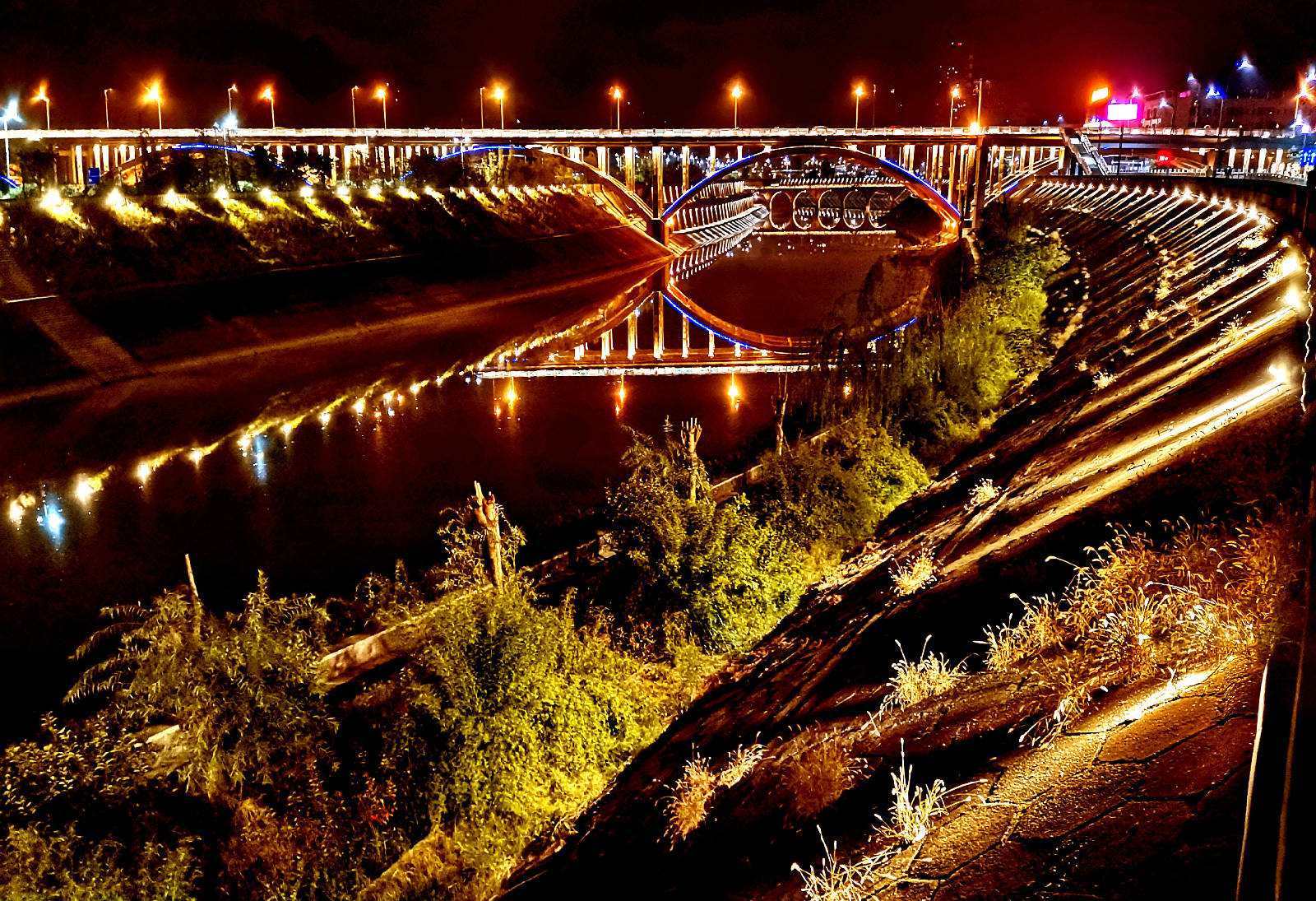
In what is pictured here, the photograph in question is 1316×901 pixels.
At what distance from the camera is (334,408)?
22.6m

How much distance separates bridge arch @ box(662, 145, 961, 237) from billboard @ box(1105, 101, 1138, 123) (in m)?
46.3

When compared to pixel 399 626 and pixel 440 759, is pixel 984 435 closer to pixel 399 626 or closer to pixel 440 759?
pixel 399 626

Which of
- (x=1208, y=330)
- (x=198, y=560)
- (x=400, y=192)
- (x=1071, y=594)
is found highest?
(x=400, y=192)

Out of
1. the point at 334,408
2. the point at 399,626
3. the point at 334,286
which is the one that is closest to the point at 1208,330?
the point at 399,626

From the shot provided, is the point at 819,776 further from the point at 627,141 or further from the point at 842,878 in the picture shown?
the point at 627,141

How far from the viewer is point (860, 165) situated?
217 ft

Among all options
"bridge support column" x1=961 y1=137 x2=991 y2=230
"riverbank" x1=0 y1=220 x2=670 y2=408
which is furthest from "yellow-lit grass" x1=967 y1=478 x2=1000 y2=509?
"bridge support column" x1=961 y1=137 x2=991 y2=230

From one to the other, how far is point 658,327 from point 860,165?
117 feet

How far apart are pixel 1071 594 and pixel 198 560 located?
10774 mm

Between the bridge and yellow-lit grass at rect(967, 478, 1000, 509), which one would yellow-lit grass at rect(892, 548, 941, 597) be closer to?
yellow-lit grass at rect(967, 478, 1000, 509)

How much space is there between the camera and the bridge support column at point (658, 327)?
99.7 feet

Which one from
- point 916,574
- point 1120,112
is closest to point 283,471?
point 916,574

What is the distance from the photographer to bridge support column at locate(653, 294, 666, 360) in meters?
30.4

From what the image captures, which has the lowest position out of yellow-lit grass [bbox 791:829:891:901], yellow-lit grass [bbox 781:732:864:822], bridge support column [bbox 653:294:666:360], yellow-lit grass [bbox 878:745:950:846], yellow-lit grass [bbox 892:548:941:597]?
yellow-lit grass [bbox 781:732:864:822]
